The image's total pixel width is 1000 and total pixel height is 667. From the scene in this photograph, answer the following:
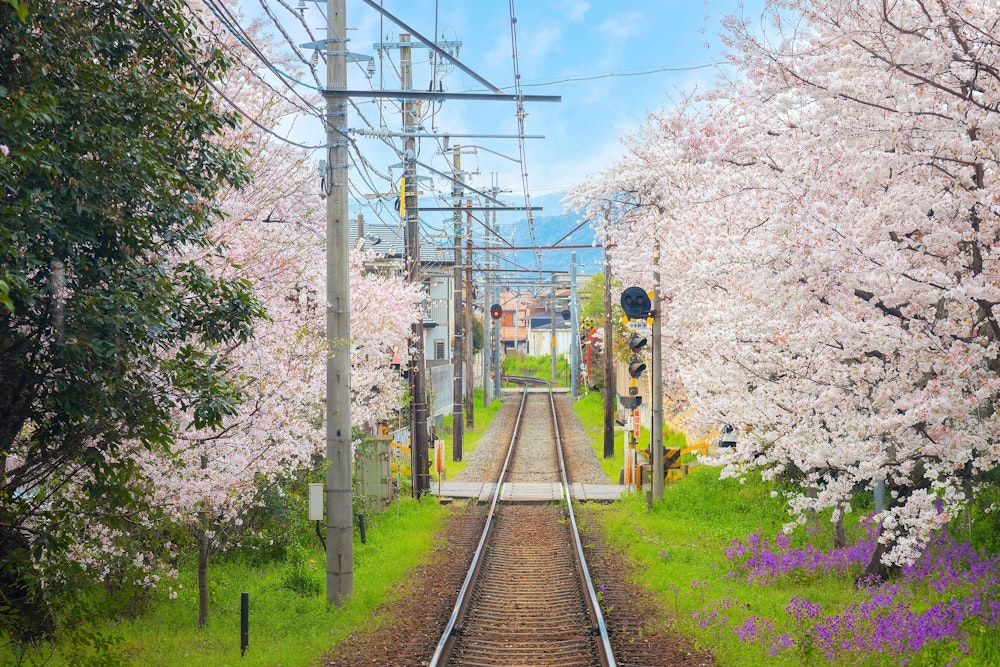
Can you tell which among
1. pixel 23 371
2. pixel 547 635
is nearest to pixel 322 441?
pixel 547 635

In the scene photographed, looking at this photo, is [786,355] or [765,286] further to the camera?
[786,355]

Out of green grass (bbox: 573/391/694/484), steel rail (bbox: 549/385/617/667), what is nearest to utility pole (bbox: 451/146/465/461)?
green grass (bbox: 573/391/694/484)

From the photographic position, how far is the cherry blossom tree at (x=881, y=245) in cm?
855

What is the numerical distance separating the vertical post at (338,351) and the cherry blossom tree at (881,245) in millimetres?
5227

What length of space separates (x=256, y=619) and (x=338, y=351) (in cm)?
370

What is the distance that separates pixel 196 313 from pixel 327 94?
14.1ft

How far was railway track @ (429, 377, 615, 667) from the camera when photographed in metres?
11.2

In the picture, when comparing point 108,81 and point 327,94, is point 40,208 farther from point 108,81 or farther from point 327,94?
point 327,94

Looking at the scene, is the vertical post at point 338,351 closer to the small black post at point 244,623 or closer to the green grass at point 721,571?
the small black post at point 244,623

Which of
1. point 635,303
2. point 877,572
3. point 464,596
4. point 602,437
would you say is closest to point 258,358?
point 464,596

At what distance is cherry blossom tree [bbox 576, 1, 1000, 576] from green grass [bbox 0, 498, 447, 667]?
600 centimetres

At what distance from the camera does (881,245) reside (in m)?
9.43

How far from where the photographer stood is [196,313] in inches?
343

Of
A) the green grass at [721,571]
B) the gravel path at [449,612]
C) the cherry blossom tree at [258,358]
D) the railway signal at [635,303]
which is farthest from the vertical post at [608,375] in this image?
the cherry blossom tree at [258,358]
